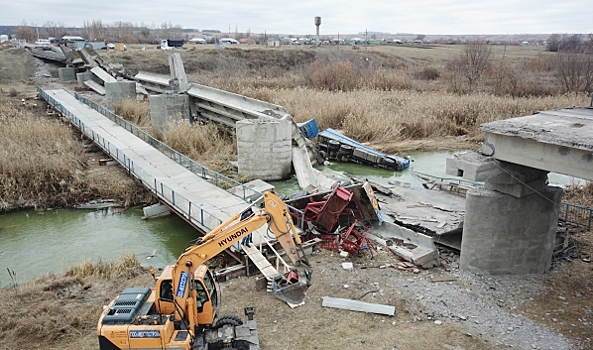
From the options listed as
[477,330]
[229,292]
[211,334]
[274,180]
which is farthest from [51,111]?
[477,330]

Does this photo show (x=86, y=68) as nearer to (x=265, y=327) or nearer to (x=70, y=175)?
(x=70, y=175)

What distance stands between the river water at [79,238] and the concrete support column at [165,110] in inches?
408

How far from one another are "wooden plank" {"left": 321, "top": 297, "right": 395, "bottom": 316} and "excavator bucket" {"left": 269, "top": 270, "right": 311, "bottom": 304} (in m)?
0.56

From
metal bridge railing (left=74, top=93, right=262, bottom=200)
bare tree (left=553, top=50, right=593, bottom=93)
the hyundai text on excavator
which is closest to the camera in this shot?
the hyundai text on excavator

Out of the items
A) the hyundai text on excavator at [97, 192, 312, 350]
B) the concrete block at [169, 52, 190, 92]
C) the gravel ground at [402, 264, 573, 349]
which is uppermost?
the concrete block at [169, 52, 190, 92]

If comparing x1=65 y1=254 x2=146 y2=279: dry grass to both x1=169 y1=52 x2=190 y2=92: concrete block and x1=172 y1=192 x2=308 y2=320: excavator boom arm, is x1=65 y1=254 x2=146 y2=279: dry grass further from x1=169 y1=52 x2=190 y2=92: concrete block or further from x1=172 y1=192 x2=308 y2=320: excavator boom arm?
x1=169 y1=52 x2=190 y2=92: concrete block

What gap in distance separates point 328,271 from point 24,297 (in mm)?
7393

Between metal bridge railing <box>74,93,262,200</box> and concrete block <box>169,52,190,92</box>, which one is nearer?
metal bridge railing <box>74,93,262,200</box>

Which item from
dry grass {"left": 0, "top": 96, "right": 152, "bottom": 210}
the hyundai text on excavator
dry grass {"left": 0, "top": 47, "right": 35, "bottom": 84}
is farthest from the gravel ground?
dry grass {"left": 0, "top": 47, "right": 35, "bottom": 84}

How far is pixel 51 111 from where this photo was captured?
34.8 m

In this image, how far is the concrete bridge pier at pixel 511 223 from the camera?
11367 mm

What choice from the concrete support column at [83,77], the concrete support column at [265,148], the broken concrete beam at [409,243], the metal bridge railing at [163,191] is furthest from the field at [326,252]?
the concrete support column at [83,77]

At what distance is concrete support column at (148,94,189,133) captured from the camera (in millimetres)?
A: 27875

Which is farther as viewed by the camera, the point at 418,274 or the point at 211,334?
the point at 418,274
